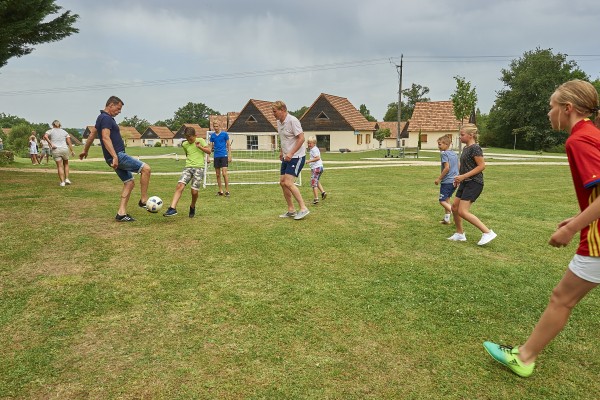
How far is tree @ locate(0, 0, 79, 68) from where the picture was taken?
1193 cm

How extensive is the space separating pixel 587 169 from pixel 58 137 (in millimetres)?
13390

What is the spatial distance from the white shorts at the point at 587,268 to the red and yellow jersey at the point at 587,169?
34 mm

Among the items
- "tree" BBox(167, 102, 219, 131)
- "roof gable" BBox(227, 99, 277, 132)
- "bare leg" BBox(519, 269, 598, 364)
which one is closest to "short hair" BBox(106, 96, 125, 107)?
"bare leg" BBox(519, 269, 598, 364)

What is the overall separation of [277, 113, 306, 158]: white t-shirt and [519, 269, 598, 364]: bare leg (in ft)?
18.1

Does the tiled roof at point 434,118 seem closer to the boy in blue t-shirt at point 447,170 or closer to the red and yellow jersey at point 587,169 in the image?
the boy in blue t-shirt at point 447,170

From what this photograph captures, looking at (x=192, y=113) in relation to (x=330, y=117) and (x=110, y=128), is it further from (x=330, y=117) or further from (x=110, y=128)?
(x=110, y=128)

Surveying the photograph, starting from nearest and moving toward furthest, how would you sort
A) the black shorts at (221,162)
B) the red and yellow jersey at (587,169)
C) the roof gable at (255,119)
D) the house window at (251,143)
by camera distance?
the red and yellow jersey at (587,169)
the black shorts at (221,162)
the house window at (251,143)
the roof gable at (255,119)

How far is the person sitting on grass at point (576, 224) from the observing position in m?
2.39

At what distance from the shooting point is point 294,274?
4.66 meters

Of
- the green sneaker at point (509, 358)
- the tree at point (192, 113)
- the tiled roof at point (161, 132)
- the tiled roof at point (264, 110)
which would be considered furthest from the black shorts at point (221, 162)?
the tree at point (192, 113)

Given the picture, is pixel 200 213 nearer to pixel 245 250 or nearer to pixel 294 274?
pixel 245 250

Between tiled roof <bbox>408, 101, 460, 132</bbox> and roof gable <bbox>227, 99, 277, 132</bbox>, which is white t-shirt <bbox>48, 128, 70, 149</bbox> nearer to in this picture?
roof gable <bbox>227, 99, 277, 132</bbox>

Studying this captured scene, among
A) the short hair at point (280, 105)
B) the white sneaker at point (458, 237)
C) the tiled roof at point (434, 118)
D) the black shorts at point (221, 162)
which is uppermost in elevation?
the tiled roof at point (434, 118)

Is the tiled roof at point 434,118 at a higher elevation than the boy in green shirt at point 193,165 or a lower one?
higher
